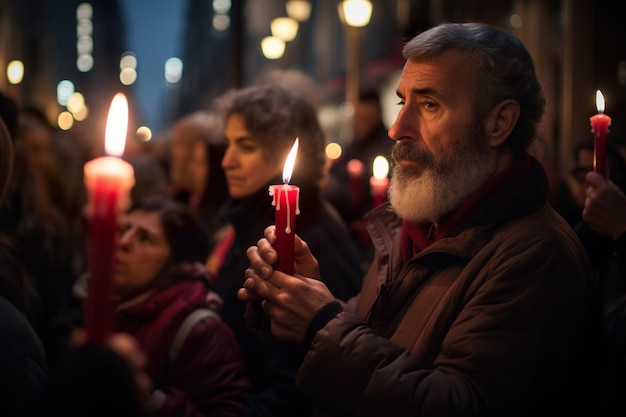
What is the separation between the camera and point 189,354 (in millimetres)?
3494

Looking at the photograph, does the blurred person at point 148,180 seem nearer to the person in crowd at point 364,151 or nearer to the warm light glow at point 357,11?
the person in crowd at point 364,151

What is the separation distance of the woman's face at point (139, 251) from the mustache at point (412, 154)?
5.54 ft

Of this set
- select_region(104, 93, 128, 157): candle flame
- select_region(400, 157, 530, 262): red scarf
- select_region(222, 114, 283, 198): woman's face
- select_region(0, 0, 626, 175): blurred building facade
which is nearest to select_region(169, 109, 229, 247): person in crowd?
select_region(222, 114, 283, 198): woman's face

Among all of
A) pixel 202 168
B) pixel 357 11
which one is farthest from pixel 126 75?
pixel 202 168

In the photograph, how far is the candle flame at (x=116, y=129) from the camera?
1537 millimetres

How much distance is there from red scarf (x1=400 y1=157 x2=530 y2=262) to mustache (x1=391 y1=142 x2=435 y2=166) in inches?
8.2

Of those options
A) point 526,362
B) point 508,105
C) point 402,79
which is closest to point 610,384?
point 526,362

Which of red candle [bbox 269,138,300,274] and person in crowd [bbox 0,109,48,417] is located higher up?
red candle [bbox 269,138,300,274]

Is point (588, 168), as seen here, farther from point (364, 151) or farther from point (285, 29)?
point (285, 29)

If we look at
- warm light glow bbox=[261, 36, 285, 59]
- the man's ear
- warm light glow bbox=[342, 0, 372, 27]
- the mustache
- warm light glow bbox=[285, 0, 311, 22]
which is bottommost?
the mustache

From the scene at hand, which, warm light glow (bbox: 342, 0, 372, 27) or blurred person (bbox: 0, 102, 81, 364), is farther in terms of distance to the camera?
warm light glow (bbox: 342, 0, 372, 27)

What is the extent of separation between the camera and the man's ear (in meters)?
2.76

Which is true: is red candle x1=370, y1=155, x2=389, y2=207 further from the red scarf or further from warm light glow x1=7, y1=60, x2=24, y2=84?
warm light glow x1=7, y1=60, x2=24, y2=84

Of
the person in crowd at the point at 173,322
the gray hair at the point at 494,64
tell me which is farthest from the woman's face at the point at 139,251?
the gray hair at the point at 494,64
